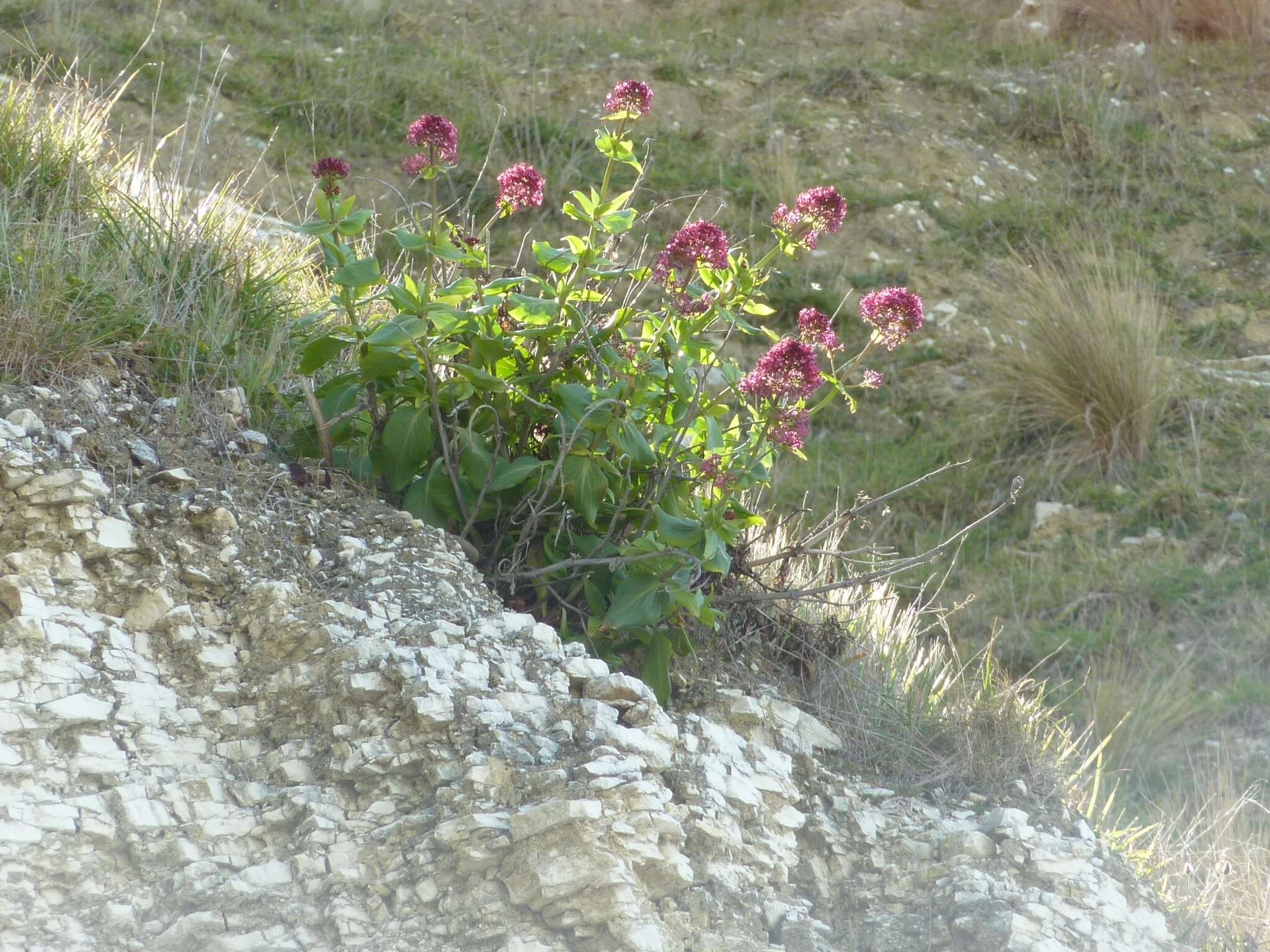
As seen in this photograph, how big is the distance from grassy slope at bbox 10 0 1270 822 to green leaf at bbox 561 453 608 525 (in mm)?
2661

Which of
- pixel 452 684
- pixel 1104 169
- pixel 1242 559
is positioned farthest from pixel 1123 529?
pixel 452 684

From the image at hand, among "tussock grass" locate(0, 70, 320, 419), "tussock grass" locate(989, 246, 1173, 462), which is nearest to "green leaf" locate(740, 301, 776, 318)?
"tussock grass" locate(0, 70, 320, 419)

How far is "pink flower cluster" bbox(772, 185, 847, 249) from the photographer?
8.03 ft

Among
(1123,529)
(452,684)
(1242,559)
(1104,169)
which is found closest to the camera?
(452,684)

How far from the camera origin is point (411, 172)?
251 cm

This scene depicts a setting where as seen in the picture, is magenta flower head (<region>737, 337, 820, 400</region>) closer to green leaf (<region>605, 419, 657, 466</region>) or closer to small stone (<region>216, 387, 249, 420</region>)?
green leaf (<region>605, 419, 657, 466</region>)

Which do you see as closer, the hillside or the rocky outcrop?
the rocky outcrop

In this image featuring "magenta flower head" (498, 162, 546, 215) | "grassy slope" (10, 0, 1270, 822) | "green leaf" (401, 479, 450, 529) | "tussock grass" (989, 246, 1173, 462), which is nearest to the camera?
"magenta flower head" (498, 162, 546, 215)

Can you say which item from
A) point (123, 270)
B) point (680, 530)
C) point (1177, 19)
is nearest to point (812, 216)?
point (680, 530)

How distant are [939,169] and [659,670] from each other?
6.12 m

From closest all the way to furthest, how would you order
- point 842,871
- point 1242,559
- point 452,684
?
point 452,684 < point 842,871 < point 1242,559

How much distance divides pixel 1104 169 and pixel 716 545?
259 inches

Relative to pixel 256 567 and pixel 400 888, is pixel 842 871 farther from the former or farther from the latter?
pixel 256 567

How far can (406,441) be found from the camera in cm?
257
